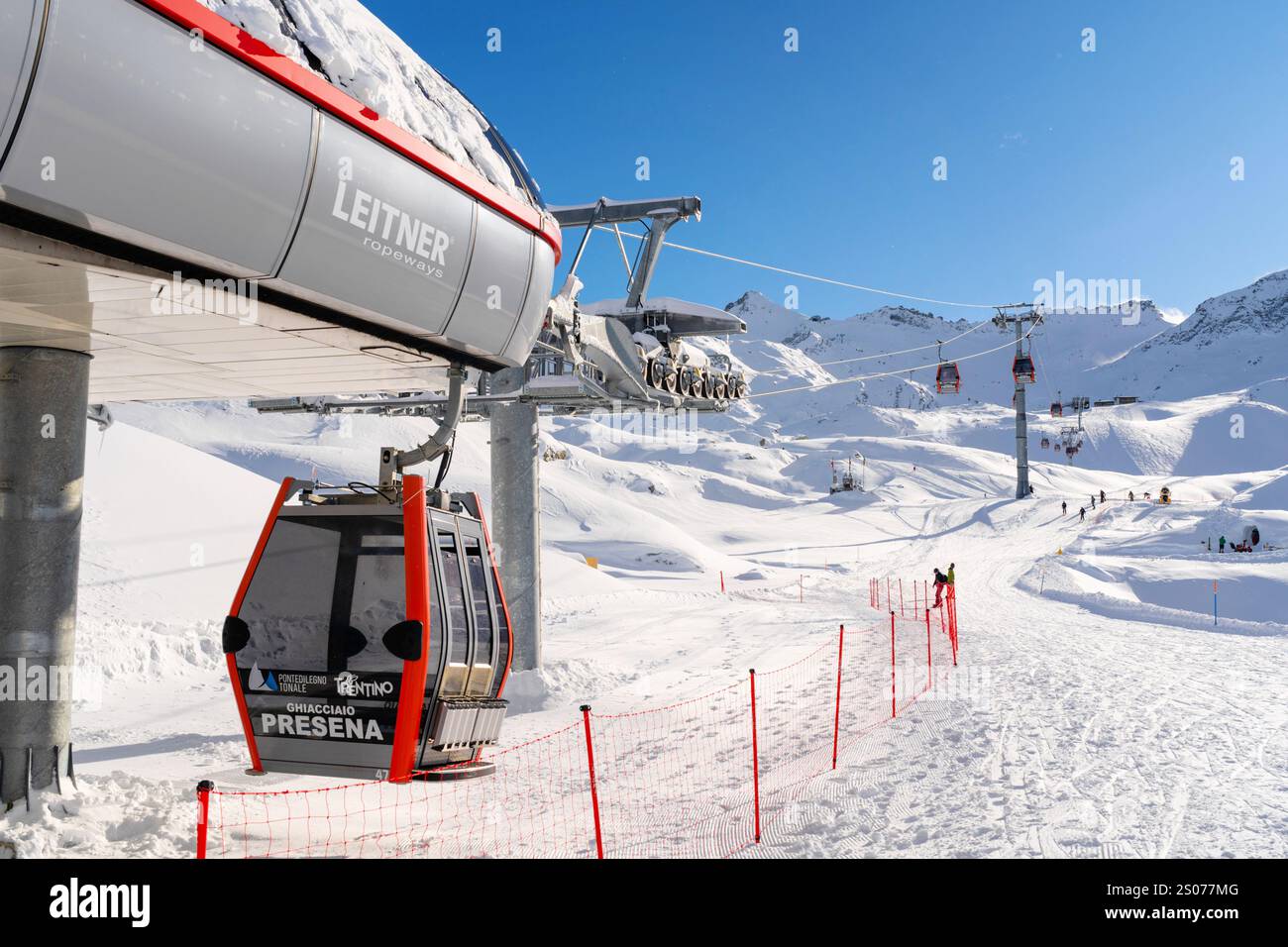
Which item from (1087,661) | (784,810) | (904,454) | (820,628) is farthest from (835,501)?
(784,810)

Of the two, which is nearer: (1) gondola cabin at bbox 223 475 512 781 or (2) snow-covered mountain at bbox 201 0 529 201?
(2) snow-covered mountain at bbox 201 0 529 201

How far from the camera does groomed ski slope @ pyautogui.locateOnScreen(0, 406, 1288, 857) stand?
7074 mm

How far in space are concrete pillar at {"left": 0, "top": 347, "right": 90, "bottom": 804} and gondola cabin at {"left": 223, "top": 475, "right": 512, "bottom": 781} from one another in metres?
1.27

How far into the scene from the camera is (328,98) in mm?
4500

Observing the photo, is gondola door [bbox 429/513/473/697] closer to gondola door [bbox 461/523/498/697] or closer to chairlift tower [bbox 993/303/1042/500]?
gondola door [bbox 461/523/498/697]

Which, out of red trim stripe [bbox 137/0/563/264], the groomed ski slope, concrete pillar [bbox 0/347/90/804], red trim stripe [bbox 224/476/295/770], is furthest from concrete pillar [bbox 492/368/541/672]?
red trim stripe [bbox 137/0/563/264]

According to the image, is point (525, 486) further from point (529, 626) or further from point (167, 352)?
point (167, 352)

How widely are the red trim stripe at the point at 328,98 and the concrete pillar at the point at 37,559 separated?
11.2ft

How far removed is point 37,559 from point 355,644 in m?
2.25

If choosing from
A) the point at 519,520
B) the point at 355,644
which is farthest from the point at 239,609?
the point at 519,520

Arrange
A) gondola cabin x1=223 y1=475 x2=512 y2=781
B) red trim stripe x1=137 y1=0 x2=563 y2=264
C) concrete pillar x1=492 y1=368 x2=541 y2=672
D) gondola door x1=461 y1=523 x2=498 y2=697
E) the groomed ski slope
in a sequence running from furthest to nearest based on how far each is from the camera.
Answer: concrete pillar x1=492 y1=368 x2=541 y2=672 → the groomed ski slope → gondola door x1=461 y1=523 x2=498 y2=697 → gondola cabin x1=223 y1=475 x2=512 y2=781 → red trim stripe x1=137 y1=0 x2=563 y2=264

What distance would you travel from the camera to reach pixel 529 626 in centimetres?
1474

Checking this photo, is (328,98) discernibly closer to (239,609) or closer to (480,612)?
(239,609)
